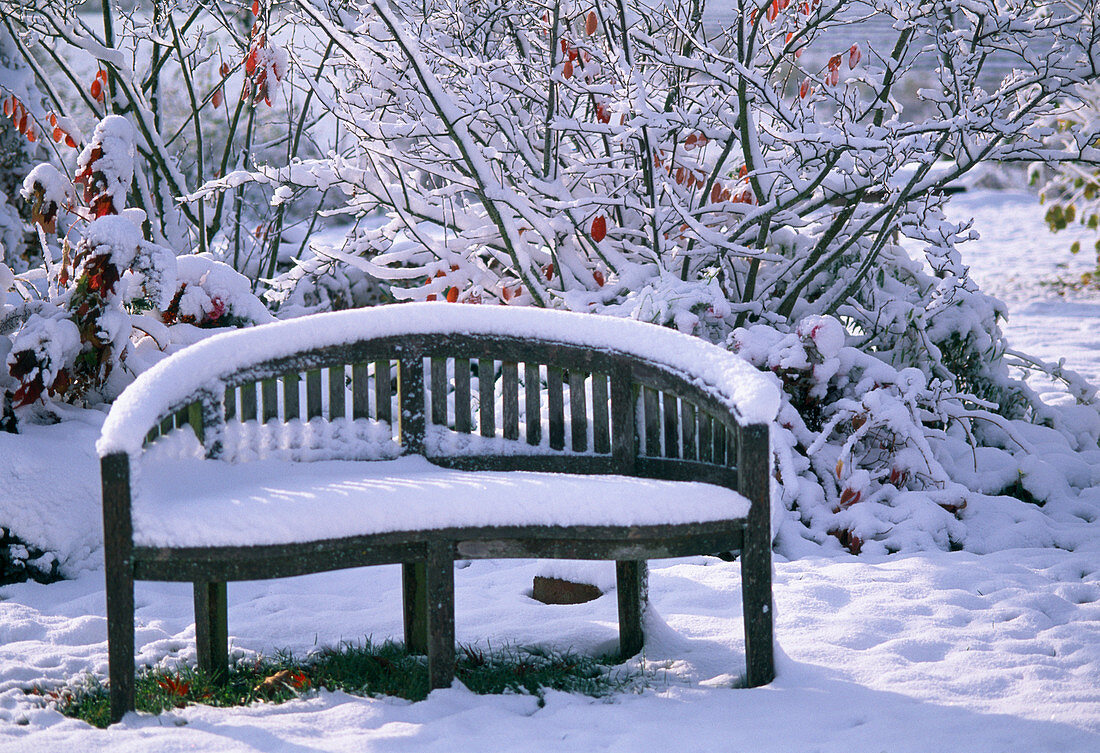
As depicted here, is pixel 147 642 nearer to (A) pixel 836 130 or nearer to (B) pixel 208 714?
(B) pixel 208 714

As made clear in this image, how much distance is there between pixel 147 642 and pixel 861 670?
193 centimetres

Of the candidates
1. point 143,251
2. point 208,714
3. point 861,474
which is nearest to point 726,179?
point 861,474

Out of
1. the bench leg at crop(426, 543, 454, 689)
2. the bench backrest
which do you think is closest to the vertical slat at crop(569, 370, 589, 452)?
the bench backrest

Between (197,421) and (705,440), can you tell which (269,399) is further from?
(705,440)

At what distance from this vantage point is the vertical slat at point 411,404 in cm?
264

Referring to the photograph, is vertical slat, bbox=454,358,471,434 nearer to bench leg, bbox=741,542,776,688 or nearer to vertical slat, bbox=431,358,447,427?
vertical slat, bbox=431,358,447,427

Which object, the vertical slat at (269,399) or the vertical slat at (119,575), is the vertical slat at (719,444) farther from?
the vertical slat at (119,575)

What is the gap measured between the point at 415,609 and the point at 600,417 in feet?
2.36

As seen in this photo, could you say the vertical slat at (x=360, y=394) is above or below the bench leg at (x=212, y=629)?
above

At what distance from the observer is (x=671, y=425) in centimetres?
266

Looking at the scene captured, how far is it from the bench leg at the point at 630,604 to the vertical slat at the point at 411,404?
0.64m

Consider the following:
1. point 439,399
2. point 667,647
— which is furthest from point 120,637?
point 667,647

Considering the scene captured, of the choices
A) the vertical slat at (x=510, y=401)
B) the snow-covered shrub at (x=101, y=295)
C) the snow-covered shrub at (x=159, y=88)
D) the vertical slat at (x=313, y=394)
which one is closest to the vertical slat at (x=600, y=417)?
the vertical slat at (x=510, y=401)

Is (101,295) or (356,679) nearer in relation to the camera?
(356,679)
